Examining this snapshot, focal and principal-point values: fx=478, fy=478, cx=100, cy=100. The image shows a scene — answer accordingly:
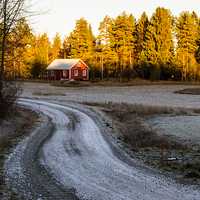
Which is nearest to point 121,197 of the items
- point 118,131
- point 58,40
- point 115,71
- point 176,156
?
point 176,156

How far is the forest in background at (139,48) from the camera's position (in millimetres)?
96062

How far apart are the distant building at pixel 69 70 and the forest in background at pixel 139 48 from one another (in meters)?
3.63

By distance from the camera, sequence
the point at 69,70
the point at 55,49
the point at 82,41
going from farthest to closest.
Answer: the point at 55,49
the point at 82,41
the point at 69,70

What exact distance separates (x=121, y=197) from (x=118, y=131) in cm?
1517

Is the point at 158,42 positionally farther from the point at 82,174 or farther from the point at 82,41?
the point at 82,174

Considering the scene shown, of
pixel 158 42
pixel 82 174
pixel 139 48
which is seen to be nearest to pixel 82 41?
pixel 139 48

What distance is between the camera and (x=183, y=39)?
10038 centimetres

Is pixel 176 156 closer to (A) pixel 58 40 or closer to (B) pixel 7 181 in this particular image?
(B) pixel 7 181

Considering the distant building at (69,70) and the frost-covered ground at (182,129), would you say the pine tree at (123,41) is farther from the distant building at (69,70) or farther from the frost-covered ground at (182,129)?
the frost-covered ground at (182,129)

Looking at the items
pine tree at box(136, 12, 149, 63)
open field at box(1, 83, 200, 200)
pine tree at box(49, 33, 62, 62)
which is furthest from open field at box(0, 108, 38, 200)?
pine tree at box(49, 33, 62, 62)

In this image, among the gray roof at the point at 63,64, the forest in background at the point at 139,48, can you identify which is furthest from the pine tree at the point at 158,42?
the gray roof at the point at 63,64

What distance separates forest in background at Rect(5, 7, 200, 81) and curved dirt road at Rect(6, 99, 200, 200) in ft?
240

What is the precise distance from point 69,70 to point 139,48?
15.8 metres

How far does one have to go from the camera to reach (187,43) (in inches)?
3949
